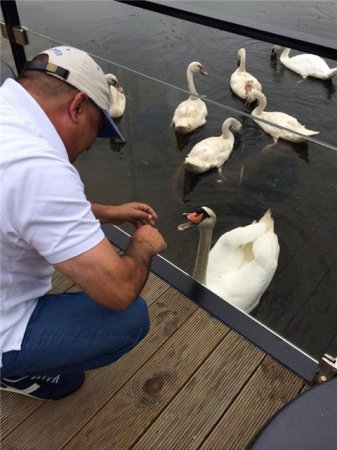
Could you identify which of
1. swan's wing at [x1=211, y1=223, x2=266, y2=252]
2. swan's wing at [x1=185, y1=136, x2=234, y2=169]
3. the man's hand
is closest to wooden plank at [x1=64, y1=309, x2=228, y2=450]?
the man's hand

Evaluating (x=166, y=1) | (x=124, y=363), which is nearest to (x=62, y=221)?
(x=124, y=363)

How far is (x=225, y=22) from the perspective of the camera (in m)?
1.96

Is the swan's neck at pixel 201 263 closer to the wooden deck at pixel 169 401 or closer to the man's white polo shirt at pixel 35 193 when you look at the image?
the wooden deck at pixel 169 401

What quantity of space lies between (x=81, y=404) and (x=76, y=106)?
1197mm

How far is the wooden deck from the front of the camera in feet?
5.38

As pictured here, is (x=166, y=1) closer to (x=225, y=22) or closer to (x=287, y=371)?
(x=225, y=22)

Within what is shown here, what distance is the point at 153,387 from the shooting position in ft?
5.92

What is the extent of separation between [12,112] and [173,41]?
8.91 metres

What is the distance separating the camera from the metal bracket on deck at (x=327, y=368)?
1661 millimetres

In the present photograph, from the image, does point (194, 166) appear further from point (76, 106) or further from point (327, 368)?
point (76, 106)

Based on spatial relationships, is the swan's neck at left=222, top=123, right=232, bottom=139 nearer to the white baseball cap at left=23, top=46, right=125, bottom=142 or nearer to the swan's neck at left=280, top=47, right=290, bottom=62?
the white baseball cap at left=23, top=46, right=125, bottom=142

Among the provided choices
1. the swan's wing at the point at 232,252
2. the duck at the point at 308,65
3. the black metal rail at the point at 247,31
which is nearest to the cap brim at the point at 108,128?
the black metal rail at the point at 247,31

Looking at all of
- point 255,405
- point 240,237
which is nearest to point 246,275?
point 240,237

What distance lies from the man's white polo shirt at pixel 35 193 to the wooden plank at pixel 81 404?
75 centimetres
